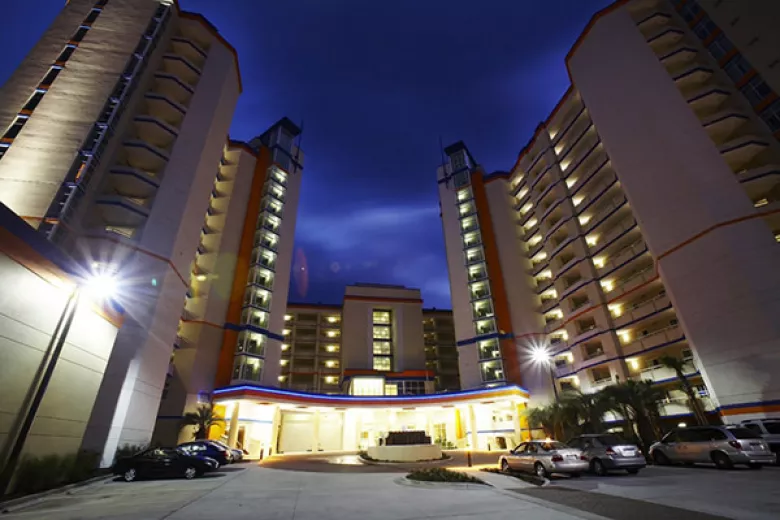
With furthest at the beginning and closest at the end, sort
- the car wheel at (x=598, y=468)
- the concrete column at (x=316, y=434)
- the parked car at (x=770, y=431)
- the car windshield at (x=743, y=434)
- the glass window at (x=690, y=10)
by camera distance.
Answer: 1. the concrete column at (x=316, y=434)
2. the glass window at (x=690, y=10)
3. the parked car at (x=770, y=431)
4. the car windshield at (x=743, y=434)
5. the car wheel at (x=598, y=468)

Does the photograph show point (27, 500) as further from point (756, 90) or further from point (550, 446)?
point (756, 90)

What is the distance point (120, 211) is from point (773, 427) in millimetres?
45377

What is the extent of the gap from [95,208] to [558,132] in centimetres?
5721

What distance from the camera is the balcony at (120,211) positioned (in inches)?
1206

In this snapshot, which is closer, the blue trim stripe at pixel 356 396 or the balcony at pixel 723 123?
the balcony at pixel 723 123

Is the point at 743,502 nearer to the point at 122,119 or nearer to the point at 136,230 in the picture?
the point at 136,230

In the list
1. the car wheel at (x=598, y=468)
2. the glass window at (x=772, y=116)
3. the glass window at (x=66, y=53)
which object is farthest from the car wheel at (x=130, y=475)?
the glass window at (x=772, y=116)

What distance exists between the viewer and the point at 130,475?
16.9 meters

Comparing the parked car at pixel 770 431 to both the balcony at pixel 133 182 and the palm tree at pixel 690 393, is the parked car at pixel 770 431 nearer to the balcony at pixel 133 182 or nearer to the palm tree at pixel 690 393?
the palm tree at pixel 690 393

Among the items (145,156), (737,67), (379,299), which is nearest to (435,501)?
(145,156)

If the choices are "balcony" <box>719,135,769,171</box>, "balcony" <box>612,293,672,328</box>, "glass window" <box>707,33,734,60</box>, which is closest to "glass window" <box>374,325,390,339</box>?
"balcony" <box>612,293,672,328</box>

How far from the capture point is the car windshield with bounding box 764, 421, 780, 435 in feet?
58.1

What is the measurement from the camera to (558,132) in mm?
54312

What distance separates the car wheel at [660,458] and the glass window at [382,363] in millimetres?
48187
